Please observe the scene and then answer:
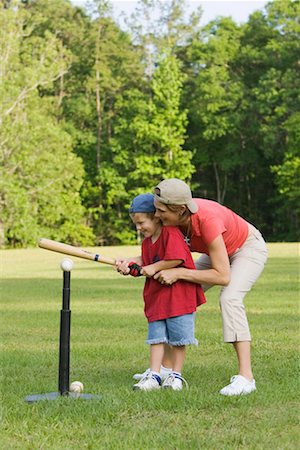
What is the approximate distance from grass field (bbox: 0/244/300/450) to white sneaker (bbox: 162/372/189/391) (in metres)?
0.11

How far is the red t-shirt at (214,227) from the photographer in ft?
20.1

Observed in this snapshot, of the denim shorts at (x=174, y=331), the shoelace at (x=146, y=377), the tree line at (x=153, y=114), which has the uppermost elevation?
the tree line at (x=153, y=114)

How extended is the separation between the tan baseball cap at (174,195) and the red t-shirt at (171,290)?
0.33 metres

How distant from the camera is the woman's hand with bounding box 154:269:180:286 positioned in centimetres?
628

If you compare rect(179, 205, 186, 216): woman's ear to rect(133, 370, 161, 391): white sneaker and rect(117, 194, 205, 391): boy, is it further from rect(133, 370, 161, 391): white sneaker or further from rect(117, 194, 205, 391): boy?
rect(133, 370, 161, 391): white sneaker

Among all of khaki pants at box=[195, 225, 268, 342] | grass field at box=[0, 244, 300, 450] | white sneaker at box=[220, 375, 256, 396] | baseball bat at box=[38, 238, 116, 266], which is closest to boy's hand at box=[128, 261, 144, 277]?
baseball bat at box=[38, 238, 116, 266]

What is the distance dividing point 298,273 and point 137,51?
35.6 metres

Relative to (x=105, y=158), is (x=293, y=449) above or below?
below

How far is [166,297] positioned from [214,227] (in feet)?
2.28

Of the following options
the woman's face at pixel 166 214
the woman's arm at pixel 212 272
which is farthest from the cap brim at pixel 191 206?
the woman's arm at pixel 212 272

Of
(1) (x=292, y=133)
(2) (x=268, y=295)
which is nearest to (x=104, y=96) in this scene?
(1) (x=292, y=133)

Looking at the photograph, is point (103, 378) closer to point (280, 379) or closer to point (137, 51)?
point (280, 379)

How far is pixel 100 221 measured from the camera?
171 ft

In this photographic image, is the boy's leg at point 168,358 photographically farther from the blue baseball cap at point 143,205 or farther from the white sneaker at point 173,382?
the blue baseball cap at point 143,205
